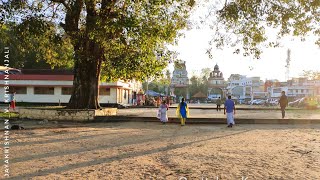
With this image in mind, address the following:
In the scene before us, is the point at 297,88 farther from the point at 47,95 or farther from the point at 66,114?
the point at 66,114

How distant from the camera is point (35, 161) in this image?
6660 millimetres

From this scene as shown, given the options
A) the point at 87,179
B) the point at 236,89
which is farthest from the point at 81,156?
the point at 236,89

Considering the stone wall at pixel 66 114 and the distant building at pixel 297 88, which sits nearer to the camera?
the stone wall at pixel 66 114

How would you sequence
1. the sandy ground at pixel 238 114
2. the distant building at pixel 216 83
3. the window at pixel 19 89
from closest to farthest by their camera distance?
the sandy ground at pixel 238 114 < the window at pixel 19 89 < the distant building at pixel 216 83

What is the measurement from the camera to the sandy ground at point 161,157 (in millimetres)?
5746

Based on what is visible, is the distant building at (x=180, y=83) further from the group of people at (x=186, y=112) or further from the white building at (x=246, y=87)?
the group of people at (x=186, y=112)

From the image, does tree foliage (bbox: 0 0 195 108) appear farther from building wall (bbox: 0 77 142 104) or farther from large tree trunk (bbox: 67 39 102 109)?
building wall (bbox: 0 77 142 104)

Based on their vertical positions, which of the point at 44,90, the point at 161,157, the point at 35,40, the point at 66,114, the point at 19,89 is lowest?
the point at 161,157

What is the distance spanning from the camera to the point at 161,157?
7289 mm

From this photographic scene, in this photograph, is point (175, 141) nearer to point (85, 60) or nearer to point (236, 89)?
point (85, 60)

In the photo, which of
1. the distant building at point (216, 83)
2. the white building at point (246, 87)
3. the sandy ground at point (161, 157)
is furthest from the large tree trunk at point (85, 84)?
the white building at point (246, 87)

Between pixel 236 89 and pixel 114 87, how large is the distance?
7274 cm

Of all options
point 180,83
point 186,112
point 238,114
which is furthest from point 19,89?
point 180,83

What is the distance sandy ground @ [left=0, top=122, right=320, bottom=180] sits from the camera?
18.9ft
